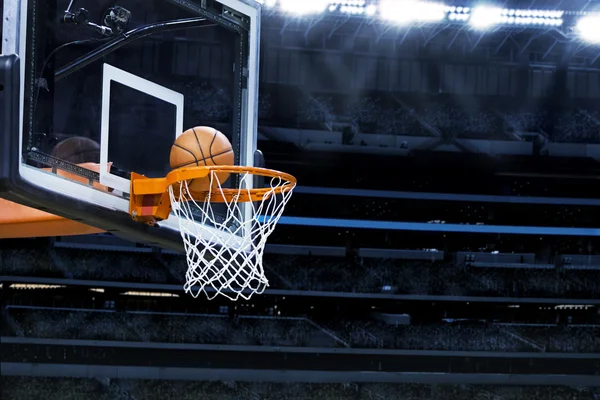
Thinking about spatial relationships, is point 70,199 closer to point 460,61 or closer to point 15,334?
point 15,334

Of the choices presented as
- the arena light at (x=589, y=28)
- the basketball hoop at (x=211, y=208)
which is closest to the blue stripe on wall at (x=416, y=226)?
the arena light at (x=589, y=28)

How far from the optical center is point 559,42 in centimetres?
1194

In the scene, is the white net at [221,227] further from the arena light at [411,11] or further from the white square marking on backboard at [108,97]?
the arena light at [411,11]

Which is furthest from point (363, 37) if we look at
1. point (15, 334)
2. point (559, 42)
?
point (15, 334)

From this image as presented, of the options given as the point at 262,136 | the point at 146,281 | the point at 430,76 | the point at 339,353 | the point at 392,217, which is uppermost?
the point at 430,76

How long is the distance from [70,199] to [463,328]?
8984 mm

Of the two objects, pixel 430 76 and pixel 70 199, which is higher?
pixel 430 76

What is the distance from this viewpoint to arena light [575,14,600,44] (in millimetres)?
10578

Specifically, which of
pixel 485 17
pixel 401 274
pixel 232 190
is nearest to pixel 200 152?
pixel 232 190

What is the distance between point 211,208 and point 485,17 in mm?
7682

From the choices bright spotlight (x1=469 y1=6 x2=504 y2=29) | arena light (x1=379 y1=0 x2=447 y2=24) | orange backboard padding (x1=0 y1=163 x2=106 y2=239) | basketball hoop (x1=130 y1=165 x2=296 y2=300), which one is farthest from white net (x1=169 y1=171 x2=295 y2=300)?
bright spotlight (x1=469 y1=6 x2=504 y2=29)

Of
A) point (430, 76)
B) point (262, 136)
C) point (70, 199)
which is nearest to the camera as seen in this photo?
point (70, 199)

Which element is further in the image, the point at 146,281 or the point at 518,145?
the point at 518,145

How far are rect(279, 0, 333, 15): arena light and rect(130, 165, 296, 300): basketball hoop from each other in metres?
6.58
